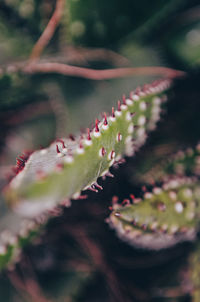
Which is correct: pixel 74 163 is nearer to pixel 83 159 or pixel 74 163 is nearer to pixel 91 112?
pixel 83 159

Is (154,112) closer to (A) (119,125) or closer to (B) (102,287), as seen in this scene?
(A) (119,125)

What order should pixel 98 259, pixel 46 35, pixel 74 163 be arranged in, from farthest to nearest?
1. pixel 98 259
2. pixel 46 35
3. pixel 74 163

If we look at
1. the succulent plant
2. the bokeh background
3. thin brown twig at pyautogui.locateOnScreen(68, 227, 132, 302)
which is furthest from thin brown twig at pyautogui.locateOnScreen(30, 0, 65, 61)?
thin brown twig at pyautogui.locateOnScreen(68, 227, 132, 302)

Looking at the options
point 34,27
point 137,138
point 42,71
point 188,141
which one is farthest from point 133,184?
point 34,27

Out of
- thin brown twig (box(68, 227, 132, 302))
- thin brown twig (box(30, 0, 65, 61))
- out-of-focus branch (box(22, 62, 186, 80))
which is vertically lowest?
thin brown twig (box(68, 227, 132, 302))

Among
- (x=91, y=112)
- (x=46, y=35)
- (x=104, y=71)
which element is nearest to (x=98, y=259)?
(x=91, y=112)

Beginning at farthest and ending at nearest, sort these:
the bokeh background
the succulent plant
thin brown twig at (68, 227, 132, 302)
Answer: thin brown twig at (68, 227, 132, 302) < the bokeh background < the succulent plant

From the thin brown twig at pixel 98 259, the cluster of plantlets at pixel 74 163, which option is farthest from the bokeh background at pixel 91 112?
the cluster of plantlets at pixel 74 163

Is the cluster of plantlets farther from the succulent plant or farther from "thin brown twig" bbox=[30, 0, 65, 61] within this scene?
"thin brown twig" bbox=[30, 0, 65, 61]

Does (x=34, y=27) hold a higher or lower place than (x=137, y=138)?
higher
